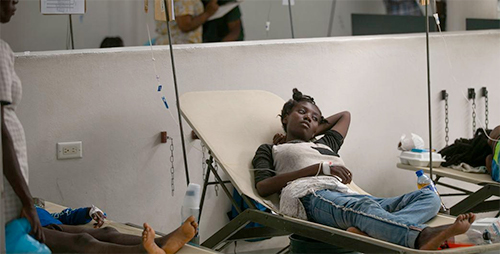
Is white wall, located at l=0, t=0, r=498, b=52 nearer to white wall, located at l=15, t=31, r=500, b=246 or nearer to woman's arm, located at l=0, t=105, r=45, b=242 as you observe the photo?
white wall, located at l=15, t=31, r=500, b=246

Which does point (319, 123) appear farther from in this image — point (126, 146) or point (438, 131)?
point (438, 131)

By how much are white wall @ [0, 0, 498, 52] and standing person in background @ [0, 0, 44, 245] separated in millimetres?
2124

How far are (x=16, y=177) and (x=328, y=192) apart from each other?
1.34m

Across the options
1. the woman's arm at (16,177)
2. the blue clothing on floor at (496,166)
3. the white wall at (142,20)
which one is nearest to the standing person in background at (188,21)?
the white wall at (142,20)

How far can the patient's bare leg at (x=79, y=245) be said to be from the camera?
6.97 feet

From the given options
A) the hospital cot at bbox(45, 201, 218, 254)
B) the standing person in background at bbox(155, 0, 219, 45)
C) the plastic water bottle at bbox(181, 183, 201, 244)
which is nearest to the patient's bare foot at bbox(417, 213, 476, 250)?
the hospital cot at bbox(45, 201, 218, 254)

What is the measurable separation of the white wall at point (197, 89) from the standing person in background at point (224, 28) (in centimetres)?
57

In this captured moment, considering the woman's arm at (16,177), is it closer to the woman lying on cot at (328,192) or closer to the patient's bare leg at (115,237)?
the patient's bare leg at (115,237)

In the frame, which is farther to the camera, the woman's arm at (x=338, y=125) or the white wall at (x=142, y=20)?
the white wall at (x=142, y=20)

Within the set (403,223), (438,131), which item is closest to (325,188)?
(403,223)

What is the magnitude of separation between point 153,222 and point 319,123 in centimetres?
102

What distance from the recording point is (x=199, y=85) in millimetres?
3607

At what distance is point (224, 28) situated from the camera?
4340mm

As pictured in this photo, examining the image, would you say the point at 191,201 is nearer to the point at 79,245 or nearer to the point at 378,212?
the point at 79,245
